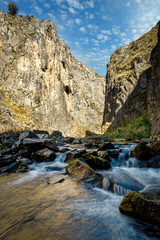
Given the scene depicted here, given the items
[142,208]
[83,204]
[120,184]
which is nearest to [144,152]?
[120,184]

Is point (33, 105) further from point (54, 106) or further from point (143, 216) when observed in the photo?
point (143, 216)

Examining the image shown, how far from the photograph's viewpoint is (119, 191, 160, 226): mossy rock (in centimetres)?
243

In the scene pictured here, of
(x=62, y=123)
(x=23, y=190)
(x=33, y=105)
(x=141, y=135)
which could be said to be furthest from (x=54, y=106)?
(x=23, y=190)

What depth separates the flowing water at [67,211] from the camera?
2242 mm

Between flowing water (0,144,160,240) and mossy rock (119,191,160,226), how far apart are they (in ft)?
0.36

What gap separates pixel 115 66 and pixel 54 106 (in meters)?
24.0

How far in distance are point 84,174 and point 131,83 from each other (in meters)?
31.3

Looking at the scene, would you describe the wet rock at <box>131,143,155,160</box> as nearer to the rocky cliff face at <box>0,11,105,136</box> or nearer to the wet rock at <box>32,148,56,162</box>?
the wet rock at <box>32,148,56,162</box>

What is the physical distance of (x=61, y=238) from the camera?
2107 mm

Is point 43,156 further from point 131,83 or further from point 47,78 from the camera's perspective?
point 47,78

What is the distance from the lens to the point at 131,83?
31406mm

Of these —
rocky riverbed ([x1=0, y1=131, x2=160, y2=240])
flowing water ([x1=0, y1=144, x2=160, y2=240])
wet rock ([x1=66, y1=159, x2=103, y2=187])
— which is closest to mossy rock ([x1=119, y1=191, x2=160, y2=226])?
rocky riverbed ([x1=0, y1=131, x2=160, y2=240])

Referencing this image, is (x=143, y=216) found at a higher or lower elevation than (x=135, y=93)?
lower

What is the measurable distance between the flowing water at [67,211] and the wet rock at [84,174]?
278 mm
